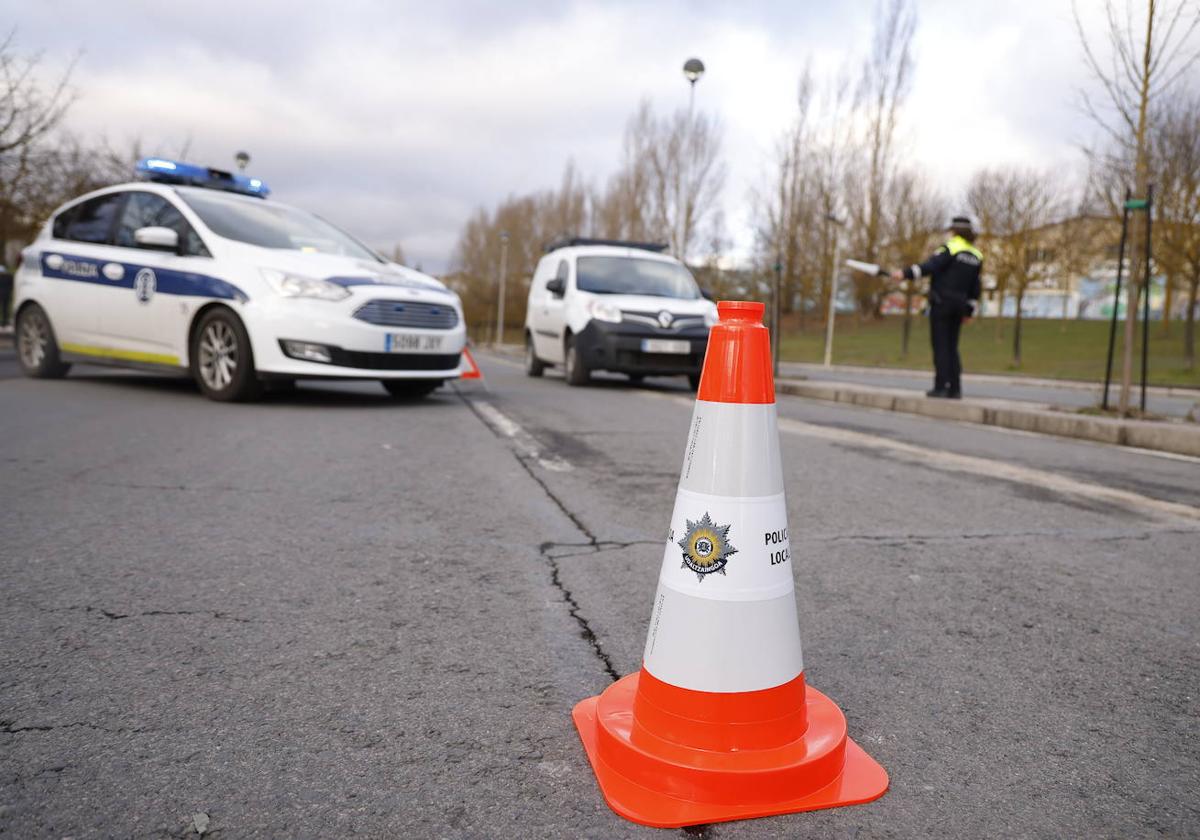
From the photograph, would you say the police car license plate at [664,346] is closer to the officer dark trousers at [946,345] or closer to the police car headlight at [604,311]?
the police car headlight at [604,311]

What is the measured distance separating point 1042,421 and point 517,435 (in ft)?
16.8

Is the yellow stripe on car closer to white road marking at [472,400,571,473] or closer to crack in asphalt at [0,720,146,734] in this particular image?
white road marking at [472,400,571,473]

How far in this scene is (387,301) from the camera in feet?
25.2

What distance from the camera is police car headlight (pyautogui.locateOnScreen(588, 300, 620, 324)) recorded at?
11102 millimetres

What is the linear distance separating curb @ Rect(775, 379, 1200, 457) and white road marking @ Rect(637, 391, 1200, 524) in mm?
2165

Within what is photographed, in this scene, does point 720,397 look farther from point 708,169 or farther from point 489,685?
point 708,169

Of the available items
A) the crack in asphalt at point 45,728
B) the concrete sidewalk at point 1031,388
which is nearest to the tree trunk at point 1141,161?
the concrete sidewalk at point 1031,388

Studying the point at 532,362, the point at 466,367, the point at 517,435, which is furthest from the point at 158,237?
the point at 532,362

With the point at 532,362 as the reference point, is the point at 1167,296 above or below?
above

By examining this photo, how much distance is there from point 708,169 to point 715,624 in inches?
1524

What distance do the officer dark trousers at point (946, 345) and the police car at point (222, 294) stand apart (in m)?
5.21

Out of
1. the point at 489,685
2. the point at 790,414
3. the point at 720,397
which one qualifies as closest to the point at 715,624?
the point at 720,397

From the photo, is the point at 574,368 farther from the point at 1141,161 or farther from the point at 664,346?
the point at 1141,161

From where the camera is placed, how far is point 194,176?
8852mm
